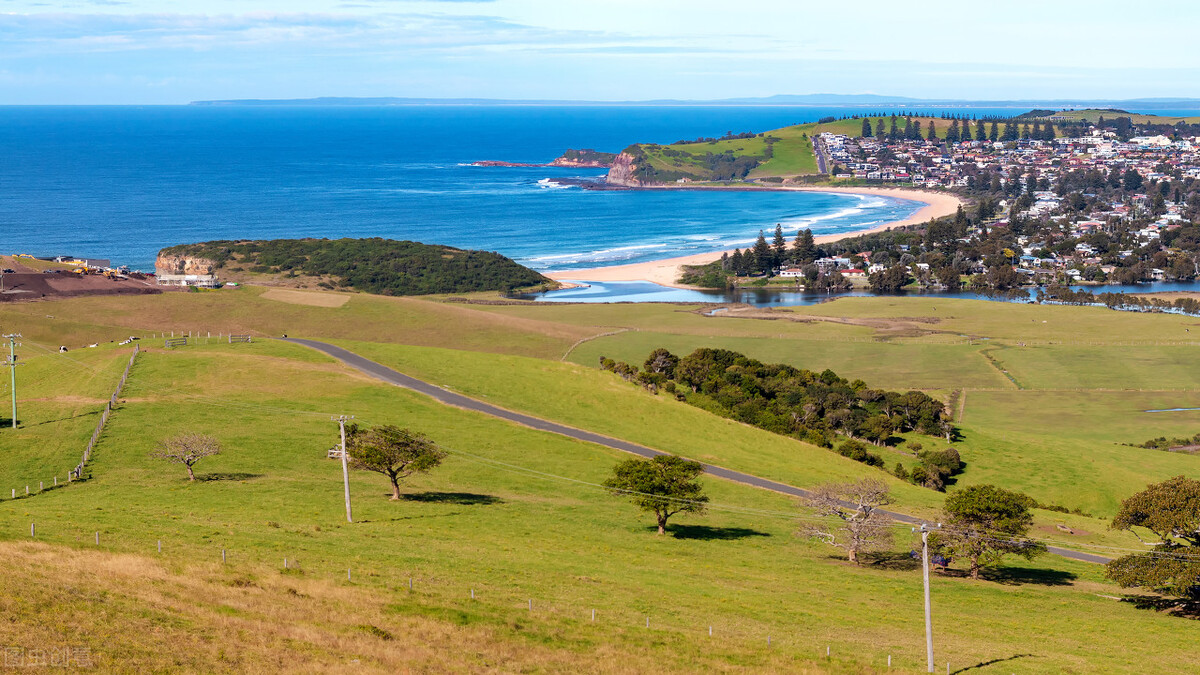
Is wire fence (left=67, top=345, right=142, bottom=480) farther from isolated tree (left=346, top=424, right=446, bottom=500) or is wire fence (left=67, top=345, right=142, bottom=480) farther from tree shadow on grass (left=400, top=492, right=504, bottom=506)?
tree shadow on grass (left=400, top=492, right=504, bottom=506)

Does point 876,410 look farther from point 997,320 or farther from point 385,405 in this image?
point 997,320

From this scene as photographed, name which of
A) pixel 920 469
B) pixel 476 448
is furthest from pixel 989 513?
pixel 476 448

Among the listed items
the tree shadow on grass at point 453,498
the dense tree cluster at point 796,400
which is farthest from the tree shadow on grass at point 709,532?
the dense tree cluster at point 796,400

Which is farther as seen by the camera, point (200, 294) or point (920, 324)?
point (920, 324)

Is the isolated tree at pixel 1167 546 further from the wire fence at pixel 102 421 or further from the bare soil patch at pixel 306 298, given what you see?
the bare soil patch at pixel 306 298

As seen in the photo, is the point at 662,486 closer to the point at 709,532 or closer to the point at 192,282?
the point at 709,532

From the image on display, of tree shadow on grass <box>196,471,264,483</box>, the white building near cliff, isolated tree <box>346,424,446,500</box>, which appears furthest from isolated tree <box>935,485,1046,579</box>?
the white building near cliff

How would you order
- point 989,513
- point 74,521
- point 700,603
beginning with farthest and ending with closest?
point 989,513 → point 74,521 → point 700,603
